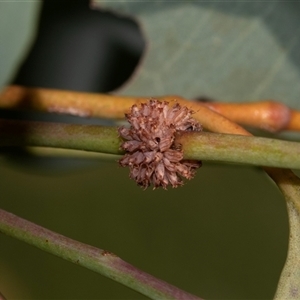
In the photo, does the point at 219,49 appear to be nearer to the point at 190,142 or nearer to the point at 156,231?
the point at 190,142

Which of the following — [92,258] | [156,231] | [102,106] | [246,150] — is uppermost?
[156,231]

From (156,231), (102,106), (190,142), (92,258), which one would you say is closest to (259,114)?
(102,106)

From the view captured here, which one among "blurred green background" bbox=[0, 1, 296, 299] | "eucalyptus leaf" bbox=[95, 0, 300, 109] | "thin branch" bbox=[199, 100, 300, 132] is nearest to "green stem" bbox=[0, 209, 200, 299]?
"thin branch" bbox=[199, 100, 300, 132]

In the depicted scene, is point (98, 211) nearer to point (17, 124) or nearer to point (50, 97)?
point (50, 97)

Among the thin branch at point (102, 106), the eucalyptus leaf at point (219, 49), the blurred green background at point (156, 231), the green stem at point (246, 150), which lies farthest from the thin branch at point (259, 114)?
the blurred green background at point (156, 231)

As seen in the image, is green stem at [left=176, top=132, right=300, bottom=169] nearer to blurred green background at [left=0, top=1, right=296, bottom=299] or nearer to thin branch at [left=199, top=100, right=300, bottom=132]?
thin branch at [left=199, top=100, right=300, bottom=132]

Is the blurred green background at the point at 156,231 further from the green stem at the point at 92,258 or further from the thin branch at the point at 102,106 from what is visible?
the green stem at the point at 92,258

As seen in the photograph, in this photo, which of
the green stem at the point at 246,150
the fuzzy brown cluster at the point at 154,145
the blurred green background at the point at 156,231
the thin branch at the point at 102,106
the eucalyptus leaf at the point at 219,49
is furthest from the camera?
the blurred green background at the point at 156,231
